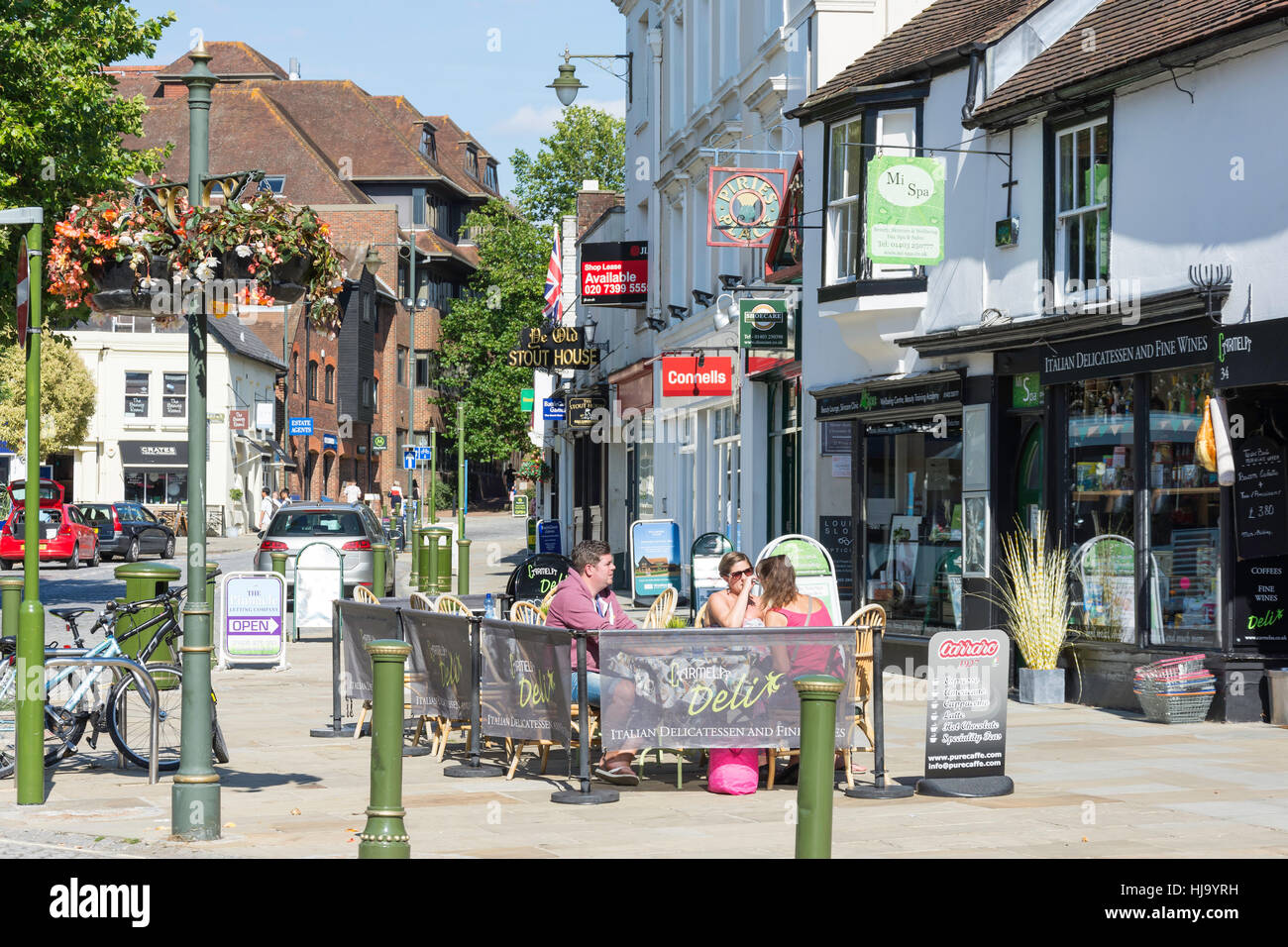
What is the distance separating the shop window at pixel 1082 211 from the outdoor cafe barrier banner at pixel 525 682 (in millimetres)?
7094

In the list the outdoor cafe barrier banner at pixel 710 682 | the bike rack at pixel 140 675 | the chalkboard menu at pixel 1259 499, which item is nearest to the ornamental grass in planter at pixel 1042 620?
the chalkboard menu at pixel 1259 499

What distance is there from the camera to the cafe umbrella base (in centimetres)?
970

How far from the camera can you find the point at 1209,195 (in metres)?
13.7

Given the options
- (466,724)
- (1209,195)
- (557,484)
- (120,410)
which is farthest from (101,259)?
(120,410)

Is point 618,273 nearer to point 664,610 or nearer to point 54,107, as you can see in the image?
point 54,107

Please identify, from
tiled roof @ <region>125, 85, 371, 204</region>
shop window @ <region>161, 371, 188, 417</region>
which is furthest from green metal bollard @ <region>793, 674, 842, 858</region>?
tiled roof @ <region>125, 85, 371, 204</region>

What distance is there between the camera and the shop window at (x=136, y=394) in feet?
195

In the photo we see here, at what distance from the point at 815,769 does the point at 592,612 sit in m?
4.65

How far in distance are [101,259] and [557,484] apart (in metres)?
40.1

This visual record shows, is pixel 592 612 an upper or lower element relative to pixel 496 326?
lower

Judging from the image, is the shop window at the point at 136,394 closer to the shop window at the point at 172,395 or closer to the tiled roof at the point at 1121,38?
the shop window at the point at 172,395

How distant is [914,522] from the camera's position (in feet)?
60.4

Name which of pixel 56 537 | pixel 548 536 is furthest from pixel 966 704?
pixel 56 537

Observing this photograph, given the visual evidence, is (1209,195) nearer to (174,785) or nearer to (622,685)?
(622,685)
